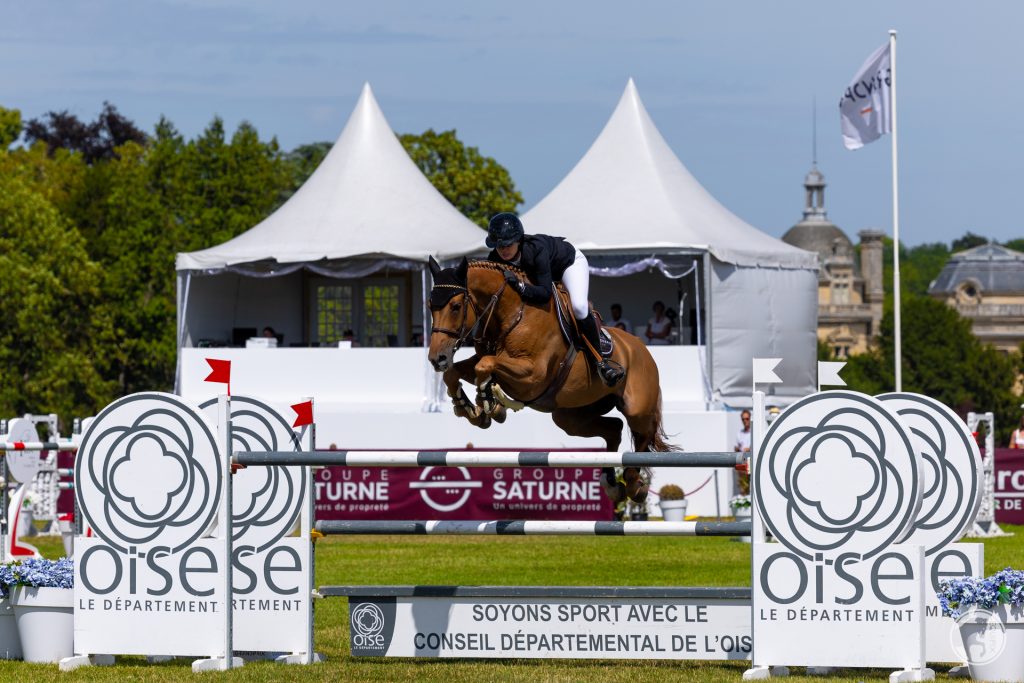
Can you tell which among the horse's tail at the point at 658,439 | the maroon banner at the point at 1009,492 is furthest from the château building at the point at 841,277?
the horse's tail at the point at 658,439

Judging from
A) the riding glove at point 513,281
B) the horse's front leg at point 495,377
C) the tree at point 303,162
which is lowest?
the horse's front leg at point 495,377

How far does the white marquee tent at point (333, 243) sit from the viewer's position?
→ 23.4 meters

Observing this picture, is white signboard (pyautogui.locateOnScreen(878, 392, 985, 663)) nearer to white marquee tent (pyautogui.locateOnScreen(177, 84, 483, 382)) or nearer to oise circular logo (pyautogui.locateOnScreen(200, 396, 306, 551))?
oise circular logo (pyautogui.locateOnScreen(200, 396, 306, 551))

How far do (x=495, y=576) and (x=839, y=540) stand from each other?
7.06 metres

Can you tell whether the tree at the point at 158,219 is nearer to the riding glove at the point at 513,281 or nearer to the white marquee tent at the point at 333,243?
the white marquee tent at the point at 333,243

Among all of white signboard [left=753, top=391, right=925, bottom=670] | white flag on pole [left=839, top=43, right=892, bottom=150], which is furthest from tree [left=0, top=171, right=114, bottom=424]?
white signboard [left=753, top=391, right=925, bottom=670]

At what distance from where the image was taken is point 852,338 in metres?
138

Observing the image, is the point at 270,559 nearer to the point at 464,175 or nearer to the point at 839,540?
the point at 839,540

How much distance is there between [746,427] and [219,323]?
39.4ft

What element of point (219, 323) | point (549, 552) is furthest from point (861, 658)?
point (219, 323)

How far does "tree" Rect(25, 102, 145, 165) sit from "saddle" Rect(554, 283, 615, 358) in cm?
4767

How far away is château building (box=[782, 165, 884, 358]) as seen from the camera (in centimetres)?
13788

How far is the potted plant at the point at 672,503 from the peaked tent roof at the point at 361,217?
17.9 feet

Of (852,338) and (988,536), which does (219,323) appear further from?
(852,338)
